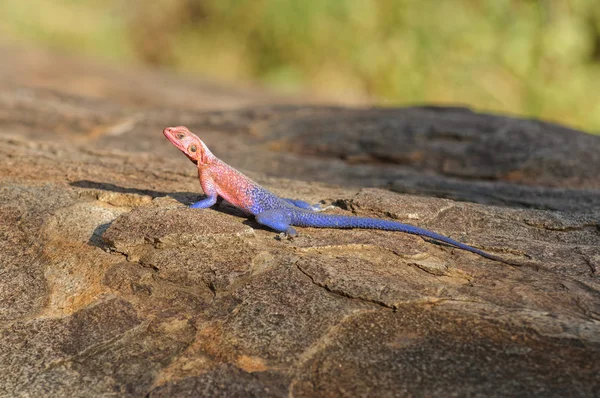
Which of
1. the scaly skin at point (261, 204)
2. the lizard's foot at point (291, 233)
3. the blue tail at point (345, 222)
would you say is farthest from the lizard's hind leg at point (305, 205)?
the lizard's foot at point (291, 233)

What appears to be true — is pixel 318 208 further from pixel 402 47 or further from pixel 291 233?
pixel 402 47

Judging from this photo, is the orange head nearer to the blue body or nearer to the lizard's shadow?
the lizard's shadow

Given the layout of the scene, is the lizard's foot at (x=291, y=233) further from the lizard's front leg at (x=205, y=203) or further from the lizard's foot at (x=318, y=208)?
the lizard's front leg at (x=205, y=203)

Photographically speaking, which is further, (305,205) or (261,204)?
(305,205)

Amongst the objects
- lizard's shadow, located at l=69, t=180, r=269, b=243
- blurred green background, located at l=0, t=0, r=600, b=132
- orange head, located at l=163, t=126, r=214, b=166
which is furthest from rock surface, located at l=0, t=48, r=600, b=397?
blurred green background, located at l=0, t=0, r=600, b=132

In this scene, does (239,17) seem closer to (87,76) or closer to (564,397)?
(87,76)

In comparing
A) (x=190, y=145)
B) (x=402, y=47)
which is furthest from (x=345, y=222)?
(x=402, y=47)
